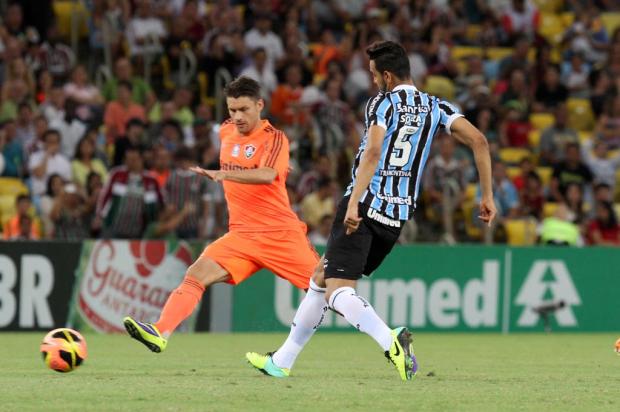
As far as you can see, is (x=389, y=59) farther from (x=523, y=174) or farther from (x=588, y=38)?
(x=588, y=38)

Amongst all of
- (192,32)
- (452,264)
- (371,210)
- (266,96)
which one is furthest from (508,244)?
(371,210)

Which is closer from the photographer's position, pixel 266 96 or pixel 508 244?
pixel 508 244

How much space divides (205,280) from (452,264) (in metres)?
8.25

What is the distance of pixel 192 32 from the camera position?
2152 cm

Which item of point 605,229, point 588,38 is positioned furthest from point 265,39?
point 588,38

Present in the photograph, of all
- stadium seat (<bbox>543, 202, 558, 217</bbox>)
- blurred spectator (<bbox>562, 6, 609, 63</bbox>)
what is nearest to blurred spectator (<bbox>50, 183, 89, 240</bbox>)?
stadium seat (<bbox>543, 202, 558, 217</bbox>)

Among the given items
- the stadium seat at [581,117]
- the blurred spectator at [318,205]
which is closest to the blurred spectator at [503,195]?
the blurred spectator at [318,205]

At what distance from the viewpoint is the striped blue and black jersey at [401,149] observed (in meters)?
8.81

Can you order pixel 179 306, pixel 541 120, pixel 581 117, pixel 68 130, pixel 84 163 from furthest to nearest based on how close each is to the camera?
pixel 581 117 → pixel 541 120 → pixel 68 130 → pixel 84 163 → pixel 179 306

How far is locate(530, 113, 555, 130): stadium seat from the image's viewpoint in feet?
75.2

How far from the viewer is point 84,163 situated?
717 inches

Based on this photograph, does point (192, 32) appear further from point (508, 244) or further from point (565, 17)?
point (565, 17)

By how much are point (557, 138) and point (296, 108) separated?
4.30 meters

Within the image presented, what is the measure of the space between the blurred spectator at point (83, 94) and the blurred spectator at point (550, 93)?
7.56 meters
